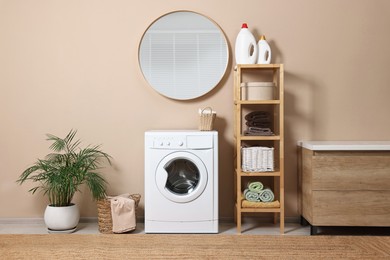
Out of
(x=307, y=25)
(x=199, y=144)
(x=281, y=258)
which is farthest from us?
(x=307, y=25)

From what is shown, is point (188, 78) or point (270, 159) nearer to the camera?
point (270, 159)

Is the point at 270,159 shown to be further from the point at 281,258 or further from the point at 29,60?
the point at 281,258

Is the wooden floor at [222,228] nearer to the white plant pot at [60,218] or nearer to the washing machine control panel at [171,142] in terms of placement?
the white plant pot at [60,218]

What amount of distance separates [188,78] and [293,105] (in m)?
0.89

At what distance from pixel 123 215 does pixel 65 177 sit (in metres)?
0.52

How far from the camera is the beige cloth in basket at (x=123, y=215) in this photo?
3.76m

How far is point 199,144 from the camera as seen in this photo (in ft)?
12.2

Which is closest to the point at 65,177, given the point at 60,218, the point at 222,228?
the point at 60,218

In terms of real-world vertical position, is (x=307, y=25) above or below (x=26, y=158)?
A: above

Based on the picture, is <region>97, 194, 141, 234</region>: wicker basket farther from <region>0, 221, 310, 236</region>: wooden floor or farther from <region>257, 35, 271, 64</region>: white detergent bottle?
<region>257, 35, 271, 64</region>: white detergent bottle

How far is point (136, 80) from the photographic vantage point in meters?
4.19

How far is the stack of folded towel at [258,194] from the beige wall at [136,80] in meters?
0.37

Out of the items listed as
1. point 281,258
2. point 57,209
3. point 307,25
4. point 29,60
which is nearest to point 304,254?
→ point 281,258

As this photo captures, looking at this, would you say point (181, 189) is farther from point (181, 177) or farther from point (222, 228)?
point (222, 228)
